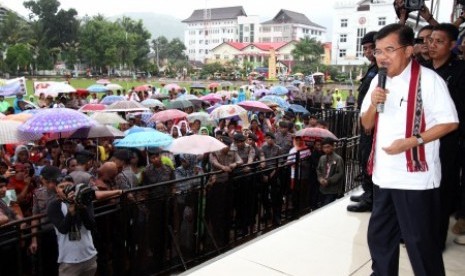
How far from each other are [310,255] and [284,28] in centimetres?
13663

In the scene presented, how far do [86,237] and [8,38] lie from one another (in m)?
78.1

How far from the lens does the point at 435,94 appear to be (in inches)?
96.2

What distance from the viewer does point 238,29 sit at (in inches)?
5571

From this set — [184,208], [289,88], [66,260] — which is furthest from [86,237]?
[289,88]

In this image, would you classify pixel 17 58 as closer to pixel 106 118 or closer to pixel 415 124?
pixel 106 118

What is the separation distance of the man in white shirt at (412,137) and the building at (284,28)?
13551 cm

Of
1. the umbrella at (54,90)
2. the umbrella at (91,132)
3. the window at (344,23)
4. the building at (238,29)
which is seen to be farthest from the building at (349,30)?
the umbrella at (91,132)

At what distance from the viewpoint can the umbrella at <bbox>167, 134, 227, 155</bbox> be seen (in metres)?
6.24

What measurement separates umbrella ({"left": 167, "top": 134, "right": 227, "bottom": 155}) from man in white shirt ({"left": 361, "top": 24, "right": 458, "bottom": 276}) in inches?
154

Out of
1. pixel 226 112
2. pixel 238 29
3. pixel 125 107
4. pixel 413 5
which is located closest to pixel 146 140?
pixel 226 112

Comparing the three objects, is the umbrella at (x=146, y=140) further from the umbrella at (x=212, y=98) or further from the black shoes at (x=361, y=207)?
the umbrella at (x=212, y=98)

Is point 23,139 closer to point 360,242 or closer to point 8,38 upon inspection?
point 360,242

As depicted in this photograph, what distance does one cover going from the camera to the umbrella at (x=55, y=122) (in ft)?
22.4

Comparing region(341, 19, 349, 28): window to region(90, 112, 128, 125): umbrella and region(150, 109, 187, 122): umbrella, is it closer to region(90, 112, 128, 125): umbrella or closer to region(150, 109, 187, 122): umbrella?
region(150, 109, 187, 122): umbrella
